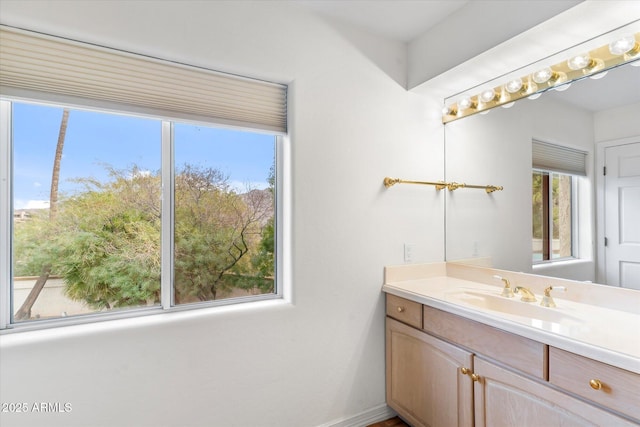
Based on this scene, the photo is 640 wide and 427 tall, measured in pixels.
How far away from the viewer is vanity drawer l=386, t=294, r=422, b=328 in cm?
177

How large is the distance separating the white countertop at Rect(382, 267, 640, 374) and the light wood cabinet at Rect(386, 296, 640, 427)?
0.05m

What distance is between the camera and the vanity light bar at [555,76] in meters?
1.41

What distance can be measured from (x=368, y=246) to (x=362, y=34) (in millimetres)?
1327

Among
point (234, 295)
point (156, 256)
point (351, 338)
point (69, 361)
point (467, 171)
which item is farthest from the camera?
point (467, 171)

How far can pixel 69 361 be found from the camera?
1297 millimetres

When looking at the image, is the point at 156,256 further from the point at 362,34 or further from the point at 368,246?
the point at 362,34

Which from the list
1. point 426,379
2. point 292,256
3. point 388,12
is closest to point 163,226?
point 292,256

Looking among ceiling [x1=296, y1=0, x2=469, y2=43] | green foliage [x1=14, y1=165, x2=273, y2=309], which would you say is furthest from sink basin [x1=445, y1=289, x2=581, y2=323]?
ceiling [x1=296, y1=0, x2=469, y2=43]

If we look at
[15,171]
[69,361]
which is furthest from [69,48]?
[69,361]

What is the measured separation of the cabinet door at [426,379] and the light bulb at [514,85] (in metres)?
1.49

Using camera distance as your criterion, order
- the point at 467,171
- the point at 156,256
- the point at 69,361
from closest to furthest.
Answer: the point at 69,361
the point at 156,256
the point at 467,171

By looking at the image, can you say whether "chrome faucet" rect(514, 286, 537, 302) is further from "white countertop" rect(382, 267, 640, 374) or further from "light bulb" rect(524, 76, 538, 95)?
"light bulb" rect(524, 76, 538, 95)

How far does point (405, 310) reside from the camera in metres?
1.85

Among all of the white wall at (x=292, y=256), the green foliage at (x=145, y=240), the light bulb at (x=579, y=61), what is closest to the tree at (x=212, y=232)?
the green foliage at (x=145, y=240)
